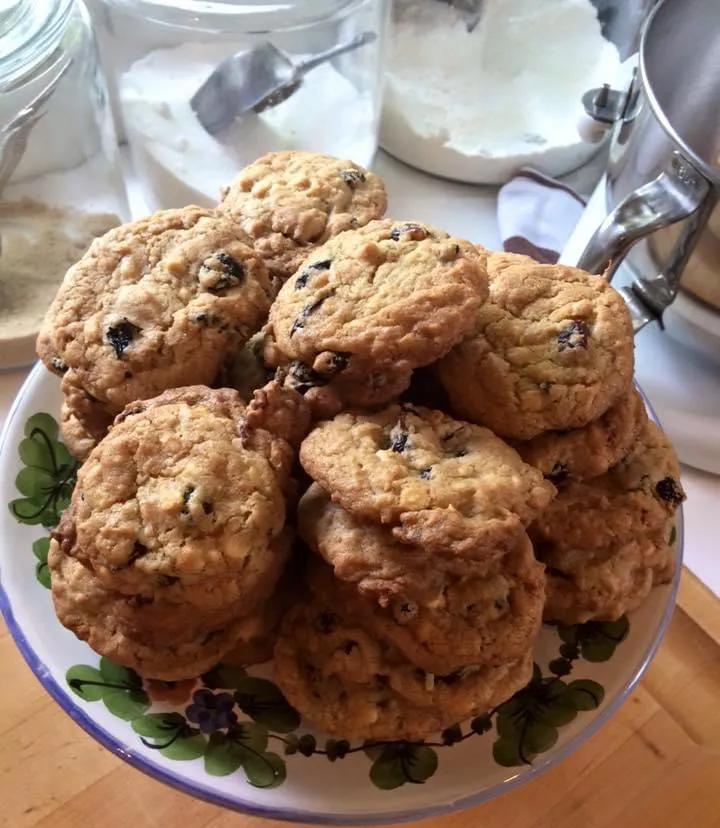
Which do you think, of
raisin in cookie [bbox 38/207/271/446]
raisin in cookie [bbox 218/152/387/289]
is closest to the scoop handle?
raisin in cookie [bbox 218/152/387/289]

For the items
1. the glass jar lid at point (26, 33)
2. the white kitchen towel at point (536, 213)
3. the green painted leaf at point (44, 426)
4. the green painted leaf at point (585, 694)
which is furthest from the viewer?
the white kitchen towel at point (536, 213)

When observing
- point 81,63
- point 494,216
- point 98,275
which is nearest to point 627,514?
point 98,275

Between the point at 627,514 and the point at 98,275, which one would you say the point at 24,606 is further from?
the point at 627,514

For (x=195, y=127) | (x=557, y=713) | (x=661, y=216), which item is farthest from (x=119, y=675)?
(x=195, y=127)

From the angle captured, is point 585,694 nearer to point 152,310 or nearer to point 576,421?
point 576,421

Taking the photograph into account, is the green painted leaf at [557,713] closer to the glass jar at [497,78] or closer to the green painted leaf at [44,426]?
the green painted leaf at [44,426]

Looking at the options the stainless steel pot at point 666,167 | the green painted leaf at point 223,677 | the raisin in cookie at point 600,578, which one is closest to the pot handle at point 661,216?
the stainless steel pot at point 666,167
